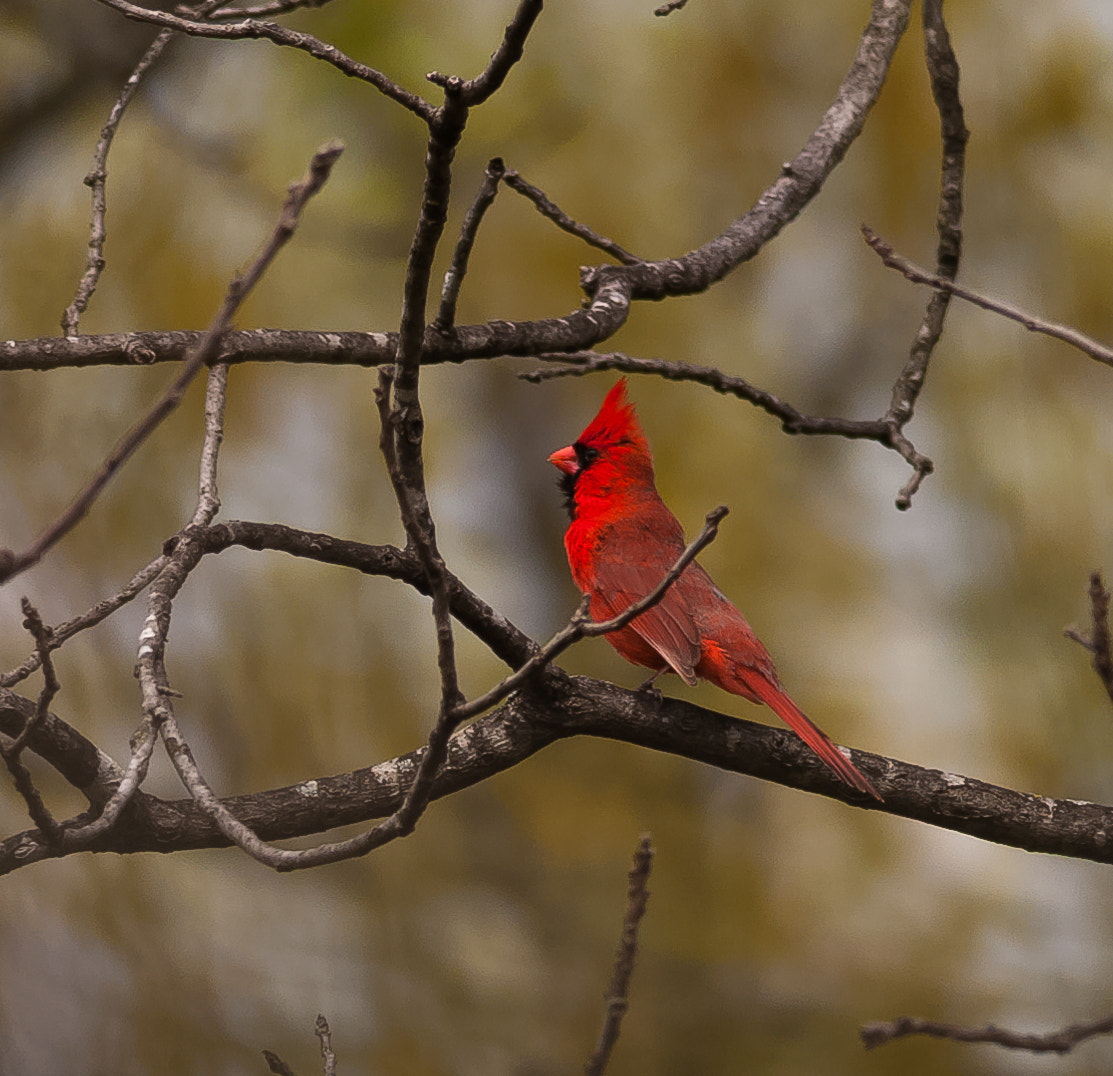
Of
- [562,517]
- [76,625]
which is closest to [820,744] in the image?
[76,625]

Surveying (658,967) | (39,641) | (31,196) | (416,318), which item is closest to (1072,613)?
(658,967)

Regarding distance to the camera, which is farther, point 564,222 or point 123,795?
point 564,222

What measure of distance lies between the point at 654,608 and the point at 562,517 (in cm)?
473

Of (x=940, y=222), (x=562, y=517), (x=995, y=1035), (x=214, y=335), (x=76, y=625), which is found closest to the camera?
(x=214, y=335)

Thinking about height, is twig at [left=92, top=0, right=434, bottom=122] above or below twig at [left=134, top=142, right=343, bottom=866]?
above

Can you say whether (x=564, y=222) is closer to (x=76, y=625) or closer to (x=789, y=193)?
(x=789, y=193)

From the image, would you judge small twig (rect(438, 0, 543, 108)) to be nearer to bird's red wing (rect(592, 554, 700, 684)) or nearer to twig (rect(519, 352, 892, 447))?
twig (rect(519, 352, 892, 447))

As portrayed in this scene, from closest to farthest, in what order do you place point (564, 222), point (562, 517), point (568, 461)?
point (564, 222), point (568, 461), point (562, 517)

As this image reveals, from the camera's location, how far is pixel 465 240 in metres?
2.58

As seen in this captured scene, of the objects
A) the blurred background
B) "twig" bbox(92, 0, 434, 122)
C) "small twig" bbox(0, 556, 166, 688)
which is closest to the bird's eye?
the blurred background

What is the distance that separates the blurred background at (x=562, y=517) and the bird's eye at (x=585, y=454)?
1648mm

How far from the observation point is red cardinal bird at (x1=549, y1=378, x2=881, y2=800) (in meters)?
4.31

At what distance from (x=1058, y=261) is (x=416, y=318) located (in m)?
4.55

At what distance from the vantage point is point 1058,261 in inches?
238
